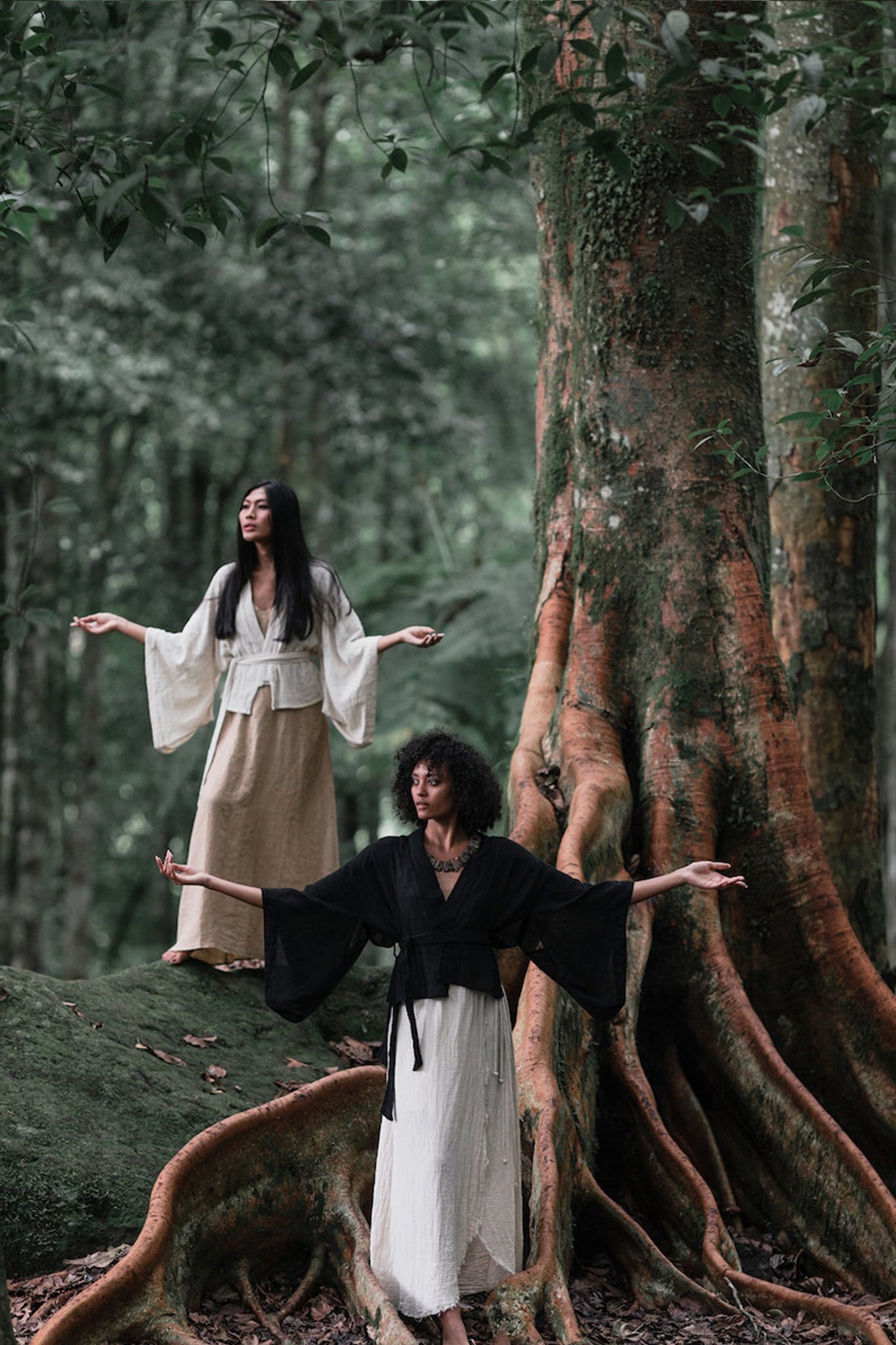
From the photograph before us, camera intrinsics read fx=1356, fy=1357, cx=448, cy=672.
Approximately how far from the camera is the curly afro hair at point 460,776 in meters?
4.45

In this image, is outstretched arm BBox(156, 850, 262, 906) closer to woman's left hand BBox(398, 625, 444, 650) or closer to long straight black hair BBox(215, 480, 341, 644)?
woman's left hand BBox(398, 625, 444, 650)

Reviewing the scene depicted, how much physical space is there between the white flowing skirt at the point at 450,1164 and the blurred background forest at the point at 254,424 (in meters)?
3.70

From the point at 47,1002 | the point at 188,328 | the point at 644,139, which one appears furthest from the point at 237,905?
the point at 188,328

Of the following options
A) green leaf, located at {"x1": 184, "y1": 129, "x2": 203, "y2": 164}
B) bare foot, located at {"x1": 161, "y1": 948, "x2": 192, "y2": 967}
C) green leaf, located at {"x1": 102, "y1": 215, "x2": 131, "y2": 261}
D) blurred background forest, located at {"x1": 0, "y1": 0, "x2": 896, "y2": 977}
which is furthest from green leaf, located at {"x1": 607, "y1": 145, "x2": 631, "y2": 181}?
blurred background forest, located at {"x1": 0, "y1": 0, "x2": 896, "y2": 977}

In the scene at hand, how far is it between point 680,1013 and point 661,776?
1009 millimetres

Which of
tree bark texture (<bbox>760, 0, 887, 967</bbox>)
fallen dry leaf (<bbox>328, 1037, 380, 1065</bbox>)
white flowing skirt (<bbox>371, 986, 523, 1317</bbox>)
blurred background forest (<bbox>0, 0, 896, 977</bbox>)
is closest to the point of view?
white flowing skirt (<bbox>371, 986, 523, 1317</bbox>)

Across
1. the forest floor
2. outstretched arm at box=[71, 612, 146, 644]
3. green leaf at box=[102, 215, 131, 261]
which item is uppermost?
green leaf at box=[102, 215, 131, 261]

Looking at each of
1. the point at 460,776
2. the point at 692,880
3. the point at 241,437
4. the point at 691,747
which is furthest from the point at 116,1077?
the point at 241,437

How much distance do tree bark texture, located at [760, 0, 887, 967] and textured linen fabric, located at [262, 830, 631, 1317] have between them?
3.32 m

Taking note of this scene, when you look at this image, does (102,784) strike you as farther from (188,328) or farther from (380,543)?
(188,328)

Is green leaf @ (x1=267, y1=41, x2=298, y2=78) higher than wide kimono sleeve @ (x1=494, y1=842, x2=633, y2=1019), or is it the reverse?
green leaf @ (x1=267, y1=41, x2=298, y2=78)

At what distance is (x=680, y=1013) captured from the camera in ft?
18.9

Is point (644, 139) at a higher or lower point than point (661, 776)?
higher

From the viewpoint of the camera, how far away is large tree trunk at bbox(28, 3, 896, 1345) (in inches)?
205
